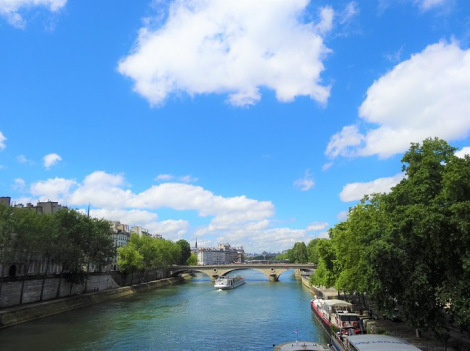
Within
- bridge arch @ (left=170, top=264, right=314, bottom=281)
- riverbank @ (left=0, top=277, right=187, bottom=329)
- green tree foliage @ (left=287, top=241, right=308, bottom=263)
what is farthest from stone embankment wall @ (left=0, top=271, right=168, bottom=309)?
green tree foliage @ (left=287, top=241, right=308, bottom=263)

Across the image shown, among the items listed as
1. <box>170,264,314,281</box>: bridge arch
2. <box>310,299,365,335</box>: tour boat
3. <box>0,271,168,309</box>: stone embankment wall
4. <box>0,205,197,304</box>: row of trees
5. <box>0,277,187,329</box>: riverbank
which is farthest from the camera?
<box>170,264,314,281</box>: bridge arch

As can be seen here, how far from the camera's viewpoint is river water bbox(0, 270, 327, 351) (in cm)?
3581

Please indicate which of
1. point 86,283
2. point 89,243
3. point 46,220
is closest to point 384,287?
point 46,220

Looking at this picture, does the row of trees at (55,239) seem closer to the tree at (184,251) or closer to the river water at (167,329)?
the river water at (167,329)

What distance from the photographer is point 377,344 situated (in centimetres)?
2173

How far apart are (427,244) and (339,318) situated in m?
14.5

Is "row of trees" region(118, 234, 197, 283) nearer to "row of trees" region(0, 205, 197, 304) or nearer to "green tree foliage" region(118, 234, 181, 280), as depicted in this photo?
"green tree foliage" region(118, 234, 181, 280)

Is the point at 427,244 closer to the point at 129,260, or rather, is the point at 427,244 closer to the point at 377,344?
the point at 377,344

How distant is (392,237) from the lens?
2505 centimetres

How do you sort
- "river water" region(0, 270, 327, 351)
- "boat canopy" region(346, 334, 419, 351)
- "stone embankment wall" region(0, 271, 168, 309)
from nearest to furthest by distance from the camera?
"boat canopy" region(346, 334, 419, 351), "river water" region(0, 270, 327, 351), "stone embankment wall" region(0, 271, 168, 309)

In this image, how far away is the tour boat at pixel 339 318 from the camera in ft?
108

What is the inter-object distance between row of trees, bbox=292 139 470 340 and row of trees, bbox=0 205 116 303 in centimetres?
4364

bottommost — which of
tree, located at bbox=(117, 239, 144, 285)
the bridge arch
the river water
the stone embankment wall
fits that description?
the river water

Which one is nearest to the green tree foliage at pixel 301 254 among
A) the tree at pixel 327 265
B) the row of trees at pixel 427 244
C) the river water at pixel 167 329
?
the river water at pixel 167 329
